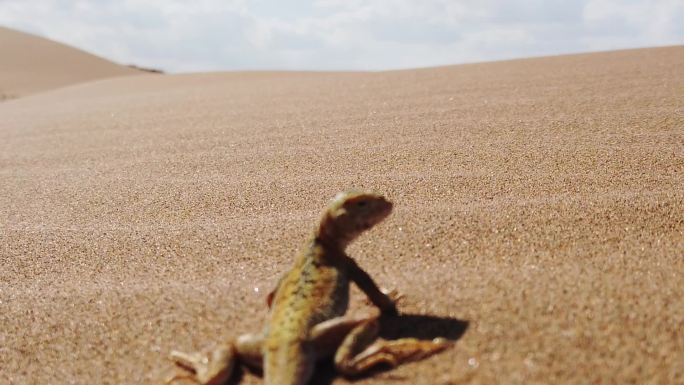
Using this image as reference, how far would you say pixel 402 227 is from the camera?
279 centimetres

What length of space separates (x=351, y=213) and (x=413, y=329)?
335 mm

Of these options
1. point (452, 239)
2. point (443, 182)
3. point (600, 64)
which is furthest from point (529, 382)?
point (600, 64)

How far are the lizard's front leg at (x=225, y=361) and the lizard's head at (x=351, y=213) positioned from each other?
338 mm

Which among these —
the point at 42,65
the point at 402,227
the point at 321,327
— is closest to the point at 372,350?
the point at 321,327

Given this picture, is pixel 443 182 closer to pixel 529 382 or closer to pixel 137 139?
pixel 529 382

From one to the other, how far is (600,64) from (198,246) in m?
4.87

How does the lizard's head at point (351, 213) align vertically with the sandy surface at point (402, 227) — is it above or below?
above

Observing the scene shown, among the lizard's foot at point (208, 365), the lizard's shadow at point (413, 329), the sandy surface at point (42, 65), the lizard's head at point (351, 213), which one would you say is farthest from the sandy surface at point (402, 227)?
the sandy surface at point (42, 65)

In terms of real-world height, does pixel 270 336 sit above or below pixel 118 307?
above

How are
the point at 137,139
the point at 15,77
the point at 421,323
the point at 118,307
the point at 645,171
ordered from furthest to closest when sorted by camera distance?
the point at 15,77 < the point at 137,139 < the point at 645,171 < the point at 118,307 < the point at 421,323

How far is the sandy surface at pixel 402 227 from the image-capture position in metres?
1.89

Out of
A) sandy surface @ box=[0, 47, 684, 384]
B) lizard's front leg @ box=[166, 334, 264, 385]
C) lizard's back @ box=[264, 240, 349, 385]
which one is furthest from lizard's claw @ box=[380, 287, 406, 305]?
lizard's front leg @ box=[166, 334, 264, 385]

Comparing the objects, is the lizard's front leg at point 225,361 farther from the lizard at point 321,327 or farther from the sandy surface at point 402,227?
the sandy surface at point 402,227

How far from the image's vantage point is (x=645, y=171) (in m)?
3.32
